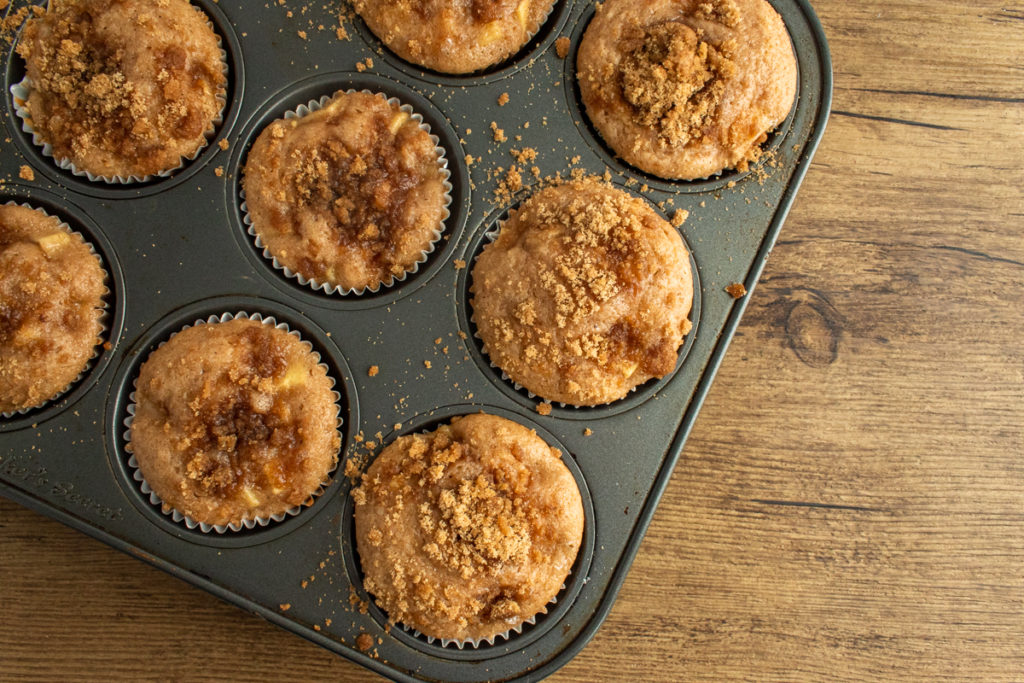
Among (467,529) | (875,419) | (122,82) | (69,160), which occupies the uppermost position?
(122,82)

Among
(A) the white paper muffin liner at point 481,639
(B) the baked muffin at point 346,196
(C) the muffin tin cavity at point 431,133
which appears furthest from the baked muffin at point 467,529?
(B) the baked muffin at point 346,196

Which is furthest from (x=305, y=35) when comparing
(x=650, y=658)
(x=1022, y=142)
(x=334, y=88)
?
(x=1022, y=142)

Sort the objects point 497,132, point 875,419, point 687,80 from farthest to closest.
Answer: point 875,419, point 497,132, point 687,80

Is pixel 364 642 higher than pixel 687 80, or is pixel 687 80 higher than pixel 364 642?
pixel 687 80

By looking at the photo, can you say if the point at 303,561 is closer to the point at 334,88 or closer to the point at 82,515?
the point at 82,515

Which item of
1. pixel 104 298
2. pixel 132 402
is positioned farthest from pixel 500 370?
pixel 104 298

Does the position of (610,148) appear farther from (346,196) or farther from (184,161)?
(184,161)
